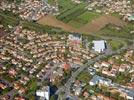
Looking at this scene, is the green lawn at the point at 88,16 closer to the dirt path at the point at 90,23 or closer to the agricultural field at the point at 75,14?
the agricultural field at the point at 75,14

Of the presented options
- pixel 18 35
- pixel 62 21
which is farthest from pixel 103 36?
pixel 18 35

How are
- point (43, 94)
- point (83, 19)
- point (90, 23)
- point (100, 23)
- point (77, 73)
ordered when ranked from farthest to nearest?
point (83, 19) < point (100, 23) < point (90, 23) < point (77, 73) < point (43, 94)

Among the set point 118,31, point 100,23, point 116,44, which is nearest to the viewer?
point 116,44

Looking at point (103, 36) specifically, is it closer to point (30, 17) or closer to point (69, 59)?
point (69, 59)

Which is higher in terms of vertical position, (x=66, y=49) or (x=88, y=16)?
(x=88, y=16)

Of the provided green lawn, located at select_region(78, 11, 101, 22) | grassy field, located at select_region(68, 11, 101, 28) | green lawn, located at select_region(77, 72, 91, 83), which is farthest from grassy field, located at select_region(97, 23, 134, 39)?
green lawn, located at select_region(77, 72, 91, 83)

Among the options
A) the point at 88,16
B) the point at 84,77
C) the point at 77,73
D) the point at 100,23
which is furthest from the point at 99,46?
the point at 88,16

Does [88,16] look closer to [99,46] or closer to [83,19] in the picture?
[83,19]
